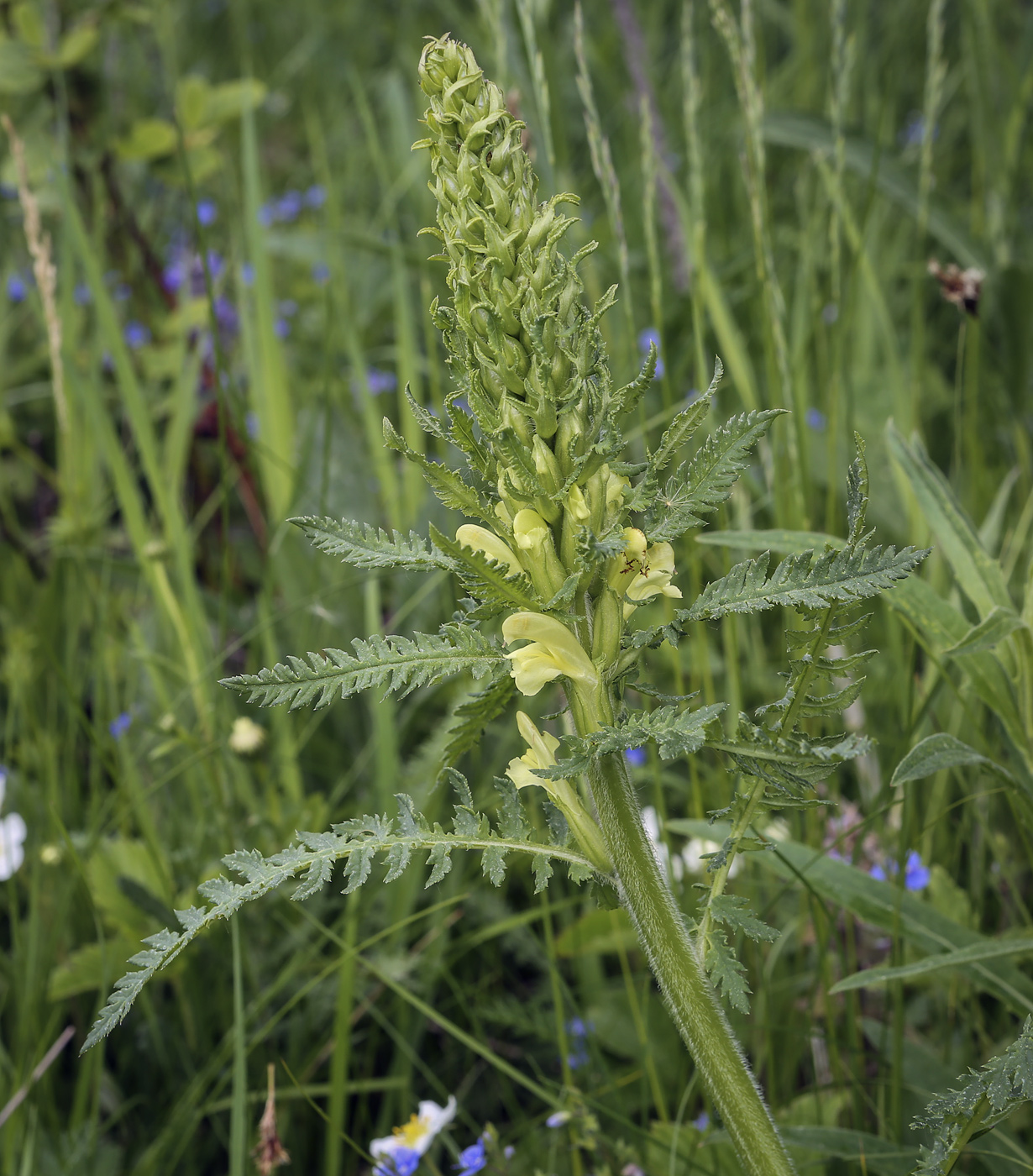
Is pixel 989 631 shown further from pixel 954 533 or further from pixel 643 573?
pixel 643 573

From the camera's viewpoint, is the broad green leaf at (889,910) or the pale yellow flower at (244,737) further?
the pale yellow flower at (244,737)

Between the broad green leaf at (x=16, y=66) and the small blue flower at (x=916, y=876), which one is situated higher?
the broad green leaf at (x=16, y=66)

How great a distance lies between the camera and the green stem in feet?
2.77

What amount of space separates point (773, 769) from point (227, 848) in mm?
1172

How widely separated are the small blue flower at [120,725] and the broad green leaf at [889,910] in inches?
48.0

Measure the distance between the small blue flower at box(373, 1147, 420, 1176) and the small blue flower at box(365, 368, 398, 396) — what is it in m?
2.33

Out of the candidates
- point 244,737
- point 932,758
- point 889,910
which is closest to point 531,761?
point 932,758

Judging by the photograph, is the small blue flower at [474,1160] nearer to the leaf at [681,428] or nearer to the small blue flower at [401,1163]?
the small blue flower at [401,1163]

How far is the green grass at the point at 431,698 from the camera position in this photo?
1.43 m

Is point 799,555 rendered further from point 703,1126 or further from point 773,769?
point 703,1126

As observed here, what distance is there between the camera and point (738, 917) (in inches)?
32.3

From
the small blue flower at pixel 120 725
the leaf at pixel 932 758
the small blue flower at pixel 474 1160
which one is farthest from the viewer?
the small blue flower at pixel 120 725

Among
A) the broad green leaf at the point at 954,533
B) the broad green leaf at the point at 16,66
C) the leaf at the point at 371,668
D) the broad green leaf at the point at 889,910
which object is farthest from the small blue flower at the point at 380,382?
the leaf at the point at 371,668

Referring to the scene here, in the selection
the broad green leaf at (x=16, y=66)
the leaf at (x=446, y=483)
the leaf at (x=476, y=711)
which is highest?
the broad green leaf at (x=16, y=66)
